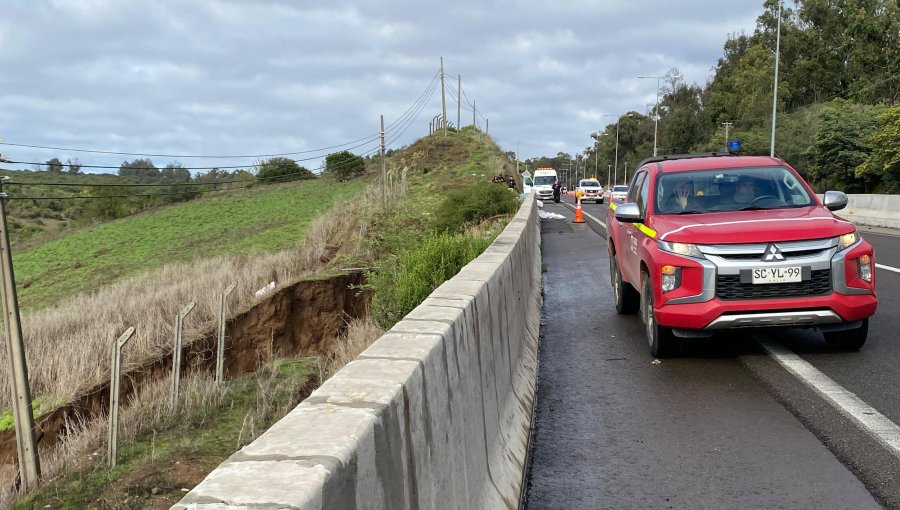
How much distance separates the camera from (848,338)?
7.15 metres

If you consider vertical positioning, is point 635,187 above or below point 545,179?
above

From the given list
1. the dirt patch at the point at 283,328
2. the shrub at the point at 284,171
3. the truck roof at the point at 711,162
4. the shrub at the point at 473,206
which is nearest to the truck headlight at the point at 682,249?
the truck roof at the point at 711,162

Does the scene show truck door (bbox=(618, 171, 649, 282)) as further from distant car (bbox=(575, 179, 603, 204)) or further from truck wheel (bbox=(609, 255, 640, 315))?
distant car (bbox=(575, 179, 603, 204))

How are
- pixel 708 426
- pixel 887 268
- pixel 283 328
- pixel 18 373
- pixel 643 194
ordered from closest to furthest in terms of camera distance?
pixel 708 426 → pixel 643 194 → pixel 18 373 → pixel 887 268 → pixel 283 328

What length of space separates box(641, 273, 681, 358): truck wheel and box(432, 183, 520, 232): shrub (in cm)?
1460

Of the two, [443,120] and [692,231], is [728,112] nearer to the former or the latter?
[443,120]

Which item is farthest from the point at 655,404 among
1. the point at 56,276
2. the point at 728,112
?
the point at 728,112

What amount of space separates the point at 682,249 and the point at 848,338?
1.79 m

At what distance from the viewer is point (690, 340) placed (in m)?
7.50

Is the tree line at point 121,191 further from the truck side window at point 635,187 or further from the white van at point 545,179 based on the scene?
the truck side window at point 635,187

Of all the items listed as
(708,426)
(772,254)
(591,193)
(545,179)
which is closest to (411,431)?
(708,426)

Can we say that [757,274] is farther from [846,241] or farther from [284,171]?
[284,171]

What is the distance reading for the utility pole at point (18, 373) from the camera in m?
8.98

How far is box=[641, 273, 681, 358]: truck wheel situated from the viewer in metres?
7.23
